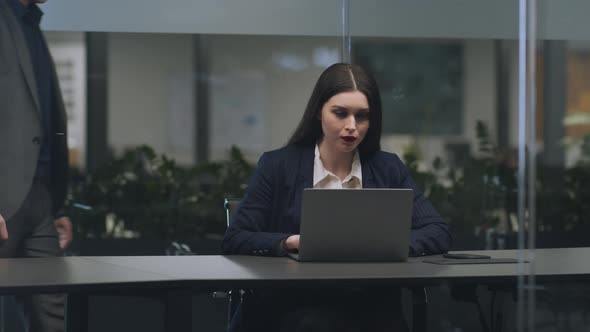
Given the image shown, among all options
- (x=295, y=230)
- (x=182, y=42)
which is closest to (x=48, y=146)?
(x=295, y=230)

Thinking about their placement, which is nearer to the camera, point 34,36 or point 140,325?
point 34,36

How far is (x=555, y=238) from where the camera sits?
18.0 ft

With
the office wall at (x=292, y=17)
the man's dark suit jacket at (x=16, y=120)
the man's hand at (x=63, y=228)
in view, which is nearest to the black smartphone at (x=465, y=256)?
the man's dark suit jacket at (x=16, y=120)

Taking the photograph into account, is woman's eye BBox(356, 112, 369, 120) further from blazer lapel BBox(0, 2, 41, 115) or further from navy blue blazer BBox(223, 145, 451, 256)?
blazer lapel BBox(0, 2, 41, 115)

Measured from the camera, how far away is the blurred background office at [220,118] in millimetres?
4922

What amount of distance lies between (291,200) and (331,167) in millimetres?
195

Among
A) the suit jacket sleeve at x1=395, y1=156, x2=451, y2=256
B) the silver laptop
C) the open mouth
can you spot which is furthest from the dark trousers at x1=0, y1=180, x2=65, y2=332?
the suit jacket sleeve at x1=395, y1=156, x2=451, y2=256

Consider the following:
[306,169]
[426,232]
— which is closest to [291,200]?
[306,169]

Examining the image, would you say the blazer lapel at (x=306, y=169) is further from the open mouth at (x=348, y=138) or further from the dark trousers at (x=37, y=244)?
the dark trousers at (x=37, y=244)

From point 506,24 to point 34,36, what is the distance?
250 cm

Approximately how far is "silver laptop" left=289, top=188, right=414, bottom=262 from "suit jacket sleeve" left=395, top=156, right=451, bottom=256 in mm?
253

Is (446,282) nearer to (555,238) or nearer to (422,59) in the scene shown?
(555,238)

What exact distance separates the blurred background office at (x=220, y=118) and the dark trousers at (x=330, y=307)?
1.81m

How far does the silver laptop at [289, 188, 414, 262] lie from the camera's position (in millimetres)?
2936
